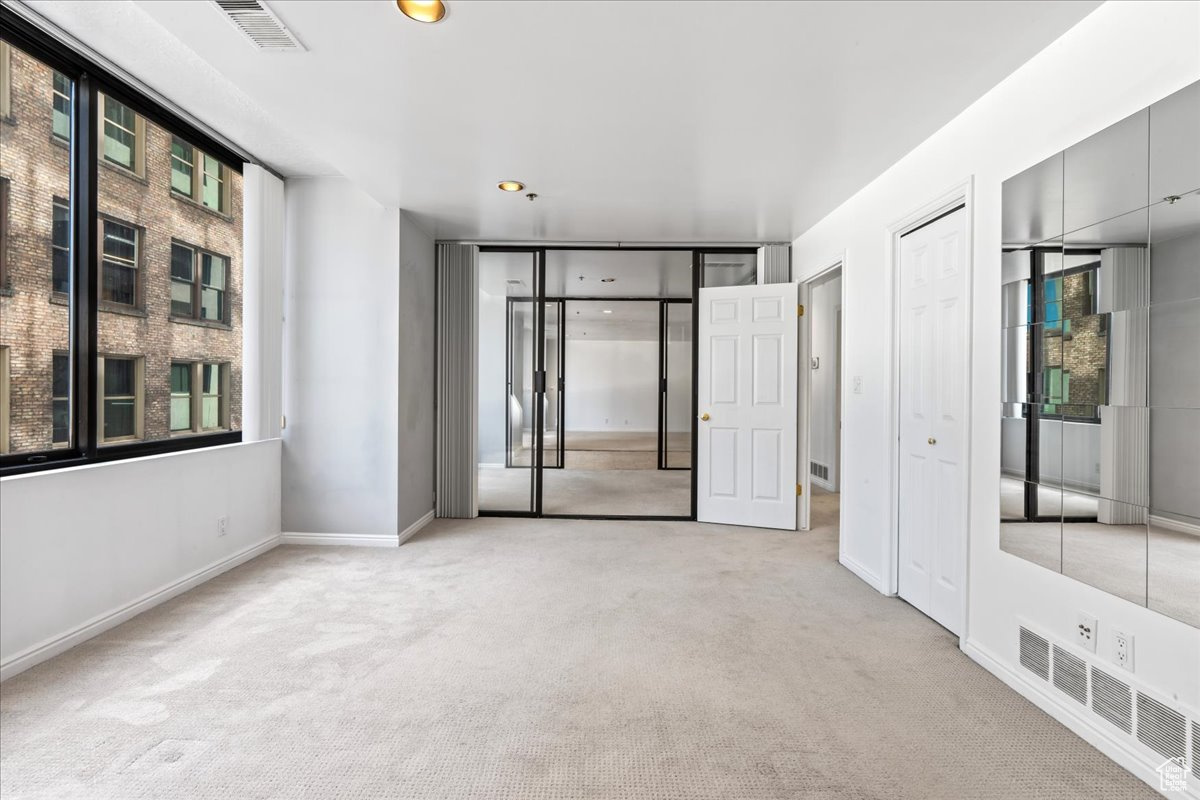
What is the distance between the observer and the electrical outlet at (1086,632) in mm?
1894

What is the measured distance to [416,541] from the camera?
4336mm

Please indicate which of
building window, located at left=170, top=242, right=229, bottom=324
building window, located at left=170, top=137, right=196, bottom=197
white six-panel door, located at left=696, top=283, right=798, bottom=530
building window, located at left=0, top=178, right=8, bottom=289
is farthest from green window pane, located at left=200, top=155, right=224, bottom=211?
white six-panel door, located at left=696, top=283, right=798, bottom=530

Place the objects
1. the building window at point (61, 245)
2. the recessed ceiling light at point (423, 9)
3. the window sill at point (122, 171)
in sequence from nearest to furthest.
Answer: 1. the recessed ceiling light at point (423, 9)
2. the building window at point (61, 245)
3. the window sill at point (122, 171)

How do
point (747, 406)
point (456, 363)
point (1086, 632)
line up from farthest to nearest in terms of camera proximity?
point (456, 363), point (747, 406), point (1086, 632)

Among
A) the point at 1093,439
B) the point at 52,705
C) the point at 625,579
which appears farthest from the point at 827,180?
the point at 52,705

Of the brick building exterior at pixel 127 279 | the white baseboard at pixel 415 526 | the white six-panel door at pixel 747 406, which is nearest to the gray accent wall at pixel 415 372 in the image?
the white baseboard at pixel 415 526

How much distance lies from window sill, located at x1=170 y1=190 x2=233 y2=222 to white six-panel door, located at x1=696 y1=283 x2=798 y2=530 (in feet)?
11.7

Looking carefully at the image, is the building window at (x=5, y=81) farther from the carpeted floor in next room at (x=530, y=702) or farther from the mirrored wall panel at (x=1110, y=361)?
the mirrored wall panel at (x=1110, y=361)

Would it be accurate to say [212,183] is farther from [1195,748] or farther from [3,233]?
[1195,748]

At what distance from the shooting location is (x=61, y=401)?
2598mm

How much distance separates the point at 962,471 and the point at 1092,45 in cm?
164

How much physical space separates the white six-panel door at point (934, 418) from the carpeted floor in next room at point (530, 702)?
0.79 ft

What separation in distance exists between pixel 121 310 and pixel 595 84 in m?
2.68

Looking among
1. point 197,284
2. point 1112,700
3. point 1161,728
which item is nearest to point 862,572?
point 1112,700
